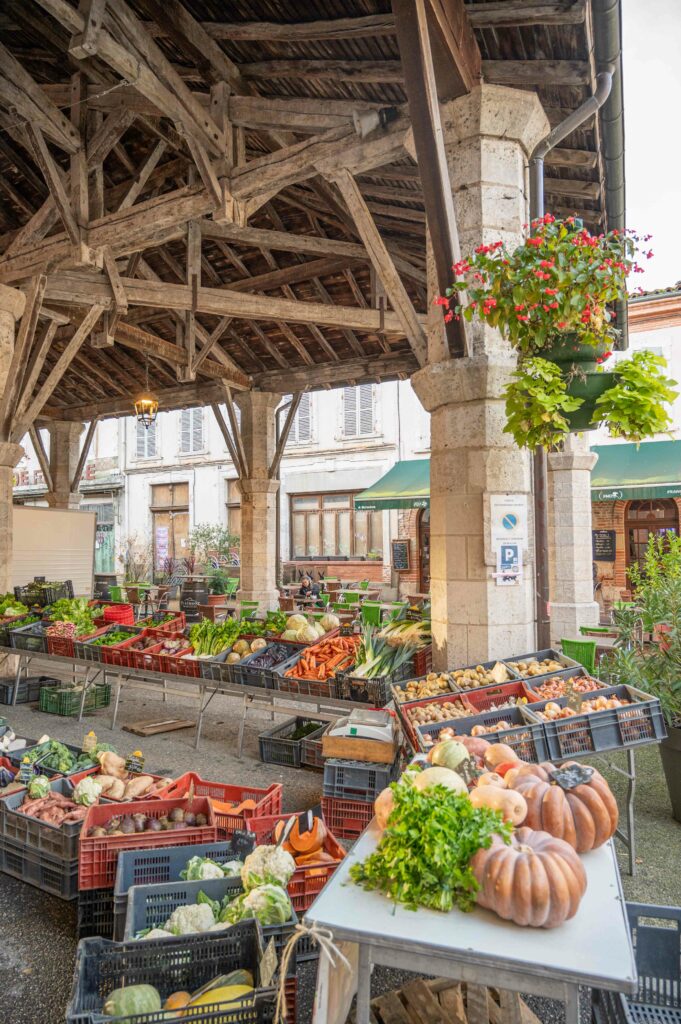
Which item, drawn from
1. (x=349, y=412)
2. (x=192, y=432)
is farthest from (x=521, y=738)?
(x=192, y=432)

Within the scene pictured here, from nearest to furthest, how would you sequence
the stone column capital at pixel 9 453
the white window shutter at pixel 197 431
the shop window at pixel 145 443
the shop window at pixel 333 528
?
1. the stone column capital at pixel 9 453
2. the shop window at pixel 333 528
3. the white window shutter at pixel 197 431
4. the shop window at pixel 145 443

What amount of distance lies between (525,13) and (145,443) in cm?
2113

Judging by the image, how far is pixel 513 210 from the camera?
479cm

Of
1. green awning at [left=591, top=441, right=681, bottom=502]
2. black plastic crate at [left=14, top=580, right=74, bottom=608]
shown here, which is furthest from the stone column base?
black plastic crate at [left=14, top=580, right=74, bottom=608]

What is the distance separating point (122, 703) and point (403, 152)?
22.3 ft

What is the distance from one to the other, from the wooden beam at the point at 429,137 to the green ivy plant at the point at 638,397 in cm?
153

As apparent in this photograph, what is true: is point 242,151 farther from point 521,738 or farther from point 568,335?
point 521,738

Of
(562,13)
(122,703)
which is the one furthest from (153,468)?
(562,13)

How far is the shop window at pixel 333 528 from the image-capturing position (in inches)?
741

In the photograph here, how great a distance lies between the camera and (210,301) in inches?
350

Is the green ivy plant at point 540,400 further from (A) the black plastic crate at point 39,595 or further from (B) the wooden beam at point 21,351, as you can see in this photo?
(A) the black plastic crate at point 39,595

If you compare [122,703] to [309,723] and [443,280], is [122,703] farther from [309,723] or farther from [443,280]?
[443,280]

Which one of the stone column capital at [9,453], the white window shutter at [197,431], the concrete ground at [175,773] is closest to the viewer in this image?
the concrete ground at [175,773]

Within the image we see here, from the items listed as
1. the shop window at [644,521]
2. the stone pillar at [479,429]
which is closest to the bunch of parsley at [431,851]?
the stone pillar at [479,429]
